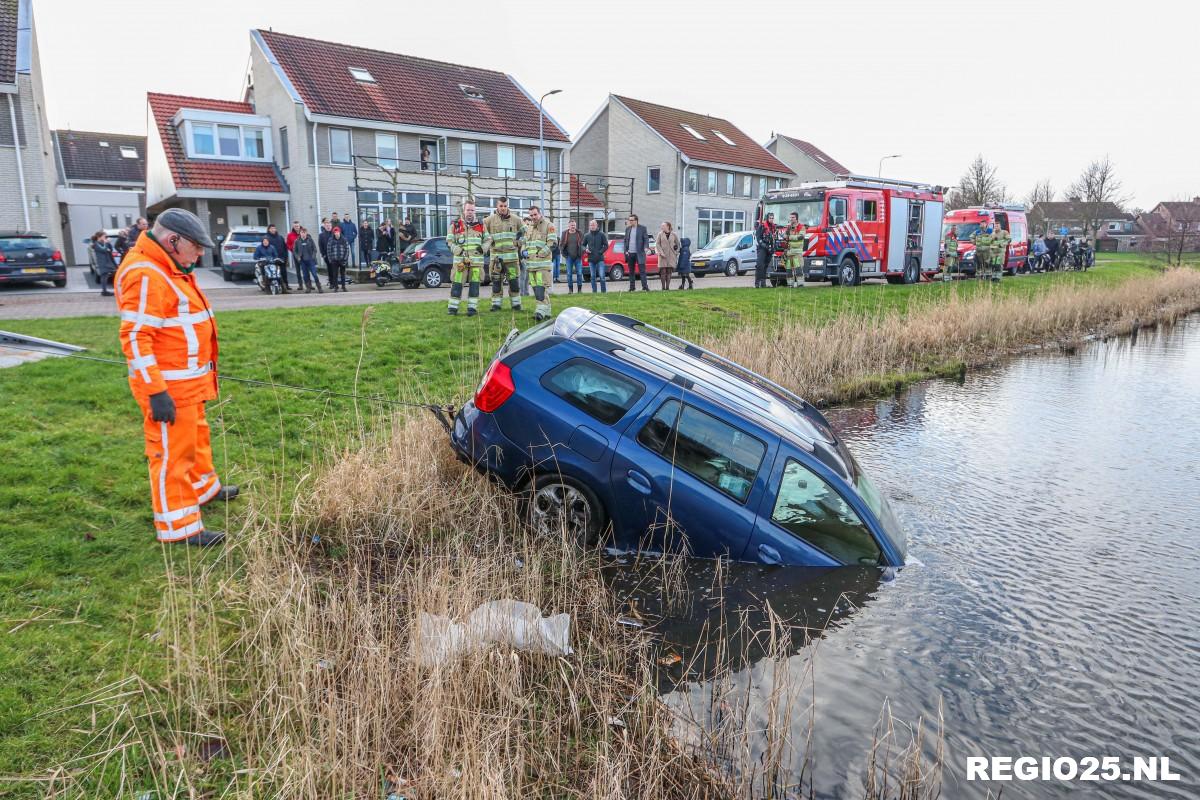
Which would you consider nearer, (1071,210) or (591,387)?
(591,387)

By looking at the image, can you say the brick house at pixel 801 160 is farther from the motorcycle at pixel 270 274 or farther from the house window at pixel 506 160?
the motorcycle at pixel 270 274

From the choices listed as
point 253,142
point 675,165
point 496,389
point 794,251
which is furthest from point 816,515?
point 675,165

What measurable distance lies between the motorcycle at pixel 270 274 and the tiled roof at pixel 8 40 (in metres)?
12.4

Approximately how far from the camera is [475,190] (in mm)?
32938

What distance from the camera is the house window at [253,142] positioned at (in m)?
31.0

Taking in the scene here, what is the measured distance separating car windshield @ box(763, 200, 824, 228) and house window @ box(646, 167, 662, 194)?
2120cm

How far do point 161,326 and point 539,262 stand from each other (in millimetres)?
7784

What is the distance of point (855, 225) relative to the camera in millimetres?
21016

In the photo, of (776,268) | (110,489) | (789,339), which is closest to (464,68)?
(776,268)

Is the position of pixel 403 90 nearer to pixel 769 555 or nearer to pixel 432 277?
pixel 432 277

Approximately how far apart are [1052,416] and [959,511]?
16.1 feet

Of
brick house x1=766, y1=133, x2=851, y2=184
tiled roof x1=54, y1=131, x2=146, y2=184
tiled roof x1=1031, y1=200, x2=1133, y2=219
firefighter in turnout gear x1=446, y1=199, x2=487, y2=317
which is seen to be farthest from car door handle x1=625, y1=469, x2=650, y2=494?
tiled roof x1=1031, y1=200, x2=1133, y2=219

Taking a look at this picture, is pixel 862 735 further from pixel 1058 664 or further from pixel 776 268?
pixel 776 268

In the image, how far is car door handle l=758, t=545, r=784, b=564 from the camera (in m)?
5.20
